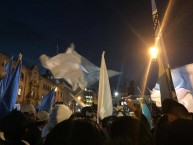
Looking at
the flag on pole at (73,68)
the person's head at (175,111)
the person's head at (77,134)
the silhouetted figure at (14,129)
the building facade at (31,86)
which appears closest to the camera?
the person's head at (77,134)

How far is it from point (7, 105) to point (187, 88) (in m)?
5.12

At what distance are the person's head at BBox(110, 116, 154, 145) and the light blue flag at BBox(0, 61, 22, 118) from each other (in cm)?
487

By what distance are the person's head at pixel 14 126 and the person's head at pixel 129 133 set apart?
60.9 inches

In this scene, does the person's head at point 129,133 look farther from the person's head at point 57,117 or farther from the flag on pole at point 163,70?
the flag on pole at point 163,70

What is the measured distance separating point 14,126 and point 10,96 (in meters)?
3.94

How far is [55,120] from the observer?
14.0ft

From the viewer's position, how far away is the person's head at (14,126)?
3266 millimetres

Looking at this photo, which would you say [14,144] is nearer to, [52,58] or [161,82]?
[161,82]

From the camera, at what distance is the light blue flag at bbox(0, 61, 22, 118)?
658 centimetres

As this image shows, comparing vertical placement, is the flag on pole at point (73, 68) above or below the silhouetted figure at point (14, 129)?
above

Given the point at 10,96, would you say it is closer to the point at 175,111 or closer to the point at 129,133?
the point at 175,111

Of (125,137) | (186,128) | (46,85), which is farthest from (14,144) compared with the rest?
(46,85)

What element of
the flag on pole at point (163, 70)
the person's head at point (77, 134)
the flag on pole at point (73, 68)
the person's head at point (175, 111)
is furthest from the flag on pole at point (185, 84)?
the person's head at point (77, 134)

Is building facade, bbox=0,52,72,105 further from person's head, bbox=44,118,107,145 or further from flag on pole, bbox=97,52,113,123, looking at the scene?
person's head, bbox=44,118,107,145
